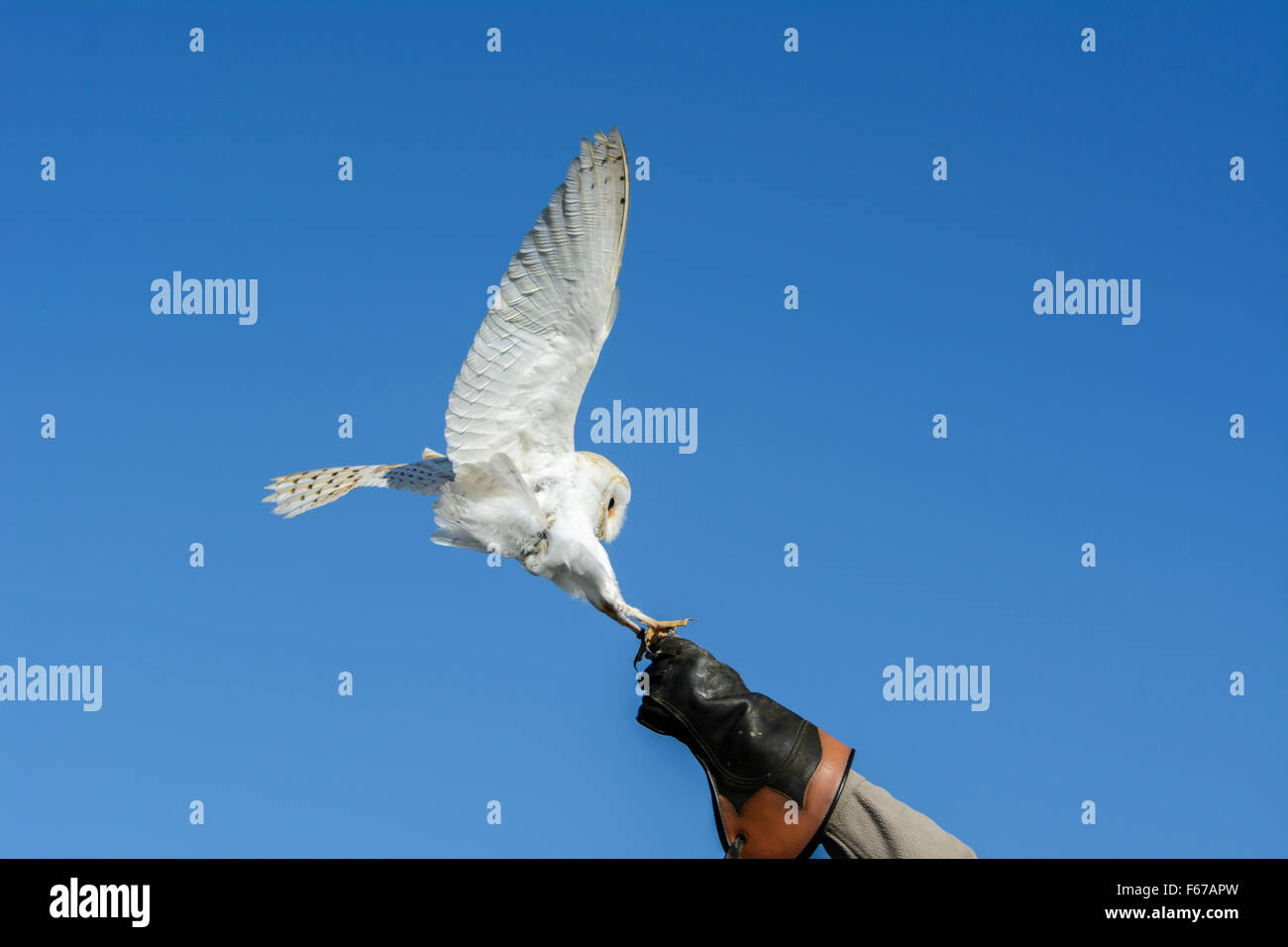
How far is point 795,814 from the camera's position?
10.3ft

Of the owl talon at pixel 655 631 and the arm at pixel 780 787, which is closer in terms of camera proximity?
the arm at pixel 780 787

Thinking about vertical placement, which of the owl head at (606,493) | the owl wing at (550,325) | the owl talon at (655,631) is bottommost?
the owl talon at (655,631)

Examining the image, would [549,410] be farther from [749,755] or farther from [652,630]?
[749,755]

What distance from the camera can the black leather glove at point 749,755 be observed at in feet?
10.3

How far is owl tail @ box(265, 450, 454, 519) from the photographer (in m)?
4.77

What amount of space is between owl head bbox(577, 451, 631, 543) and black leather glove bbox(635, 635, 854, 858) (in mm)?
1281

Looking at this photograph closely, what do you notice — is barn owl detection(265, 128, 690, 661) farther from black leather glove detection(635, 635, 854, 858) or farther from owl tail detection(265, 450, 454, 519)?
black leather glove detection(635, 635, 854, 858)

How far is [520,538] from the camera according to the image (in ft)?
14.7

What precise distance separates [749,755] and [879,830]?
1.48ft

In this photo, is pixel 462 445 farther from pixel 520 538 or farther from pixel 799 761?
pixel 799 761

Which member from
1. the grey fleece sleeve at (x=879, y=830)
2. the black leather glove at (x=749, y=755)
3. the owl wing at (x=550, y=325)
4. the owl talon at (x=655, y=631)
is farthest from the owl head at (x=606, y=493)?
the grey fleece sleeve at (x=879, y=830)

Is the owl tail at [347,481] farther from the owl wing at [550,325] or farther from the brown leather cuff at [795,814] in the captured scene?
the brown leather cuff at [795,814]

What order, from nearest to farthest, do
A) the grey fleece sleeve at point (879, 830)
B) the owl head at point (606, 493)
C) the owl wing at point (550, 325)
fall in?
the grey fleece sleeve at point (879, 830) → the owl wing at point (550, 325) → the owl head at point (606, 493)
